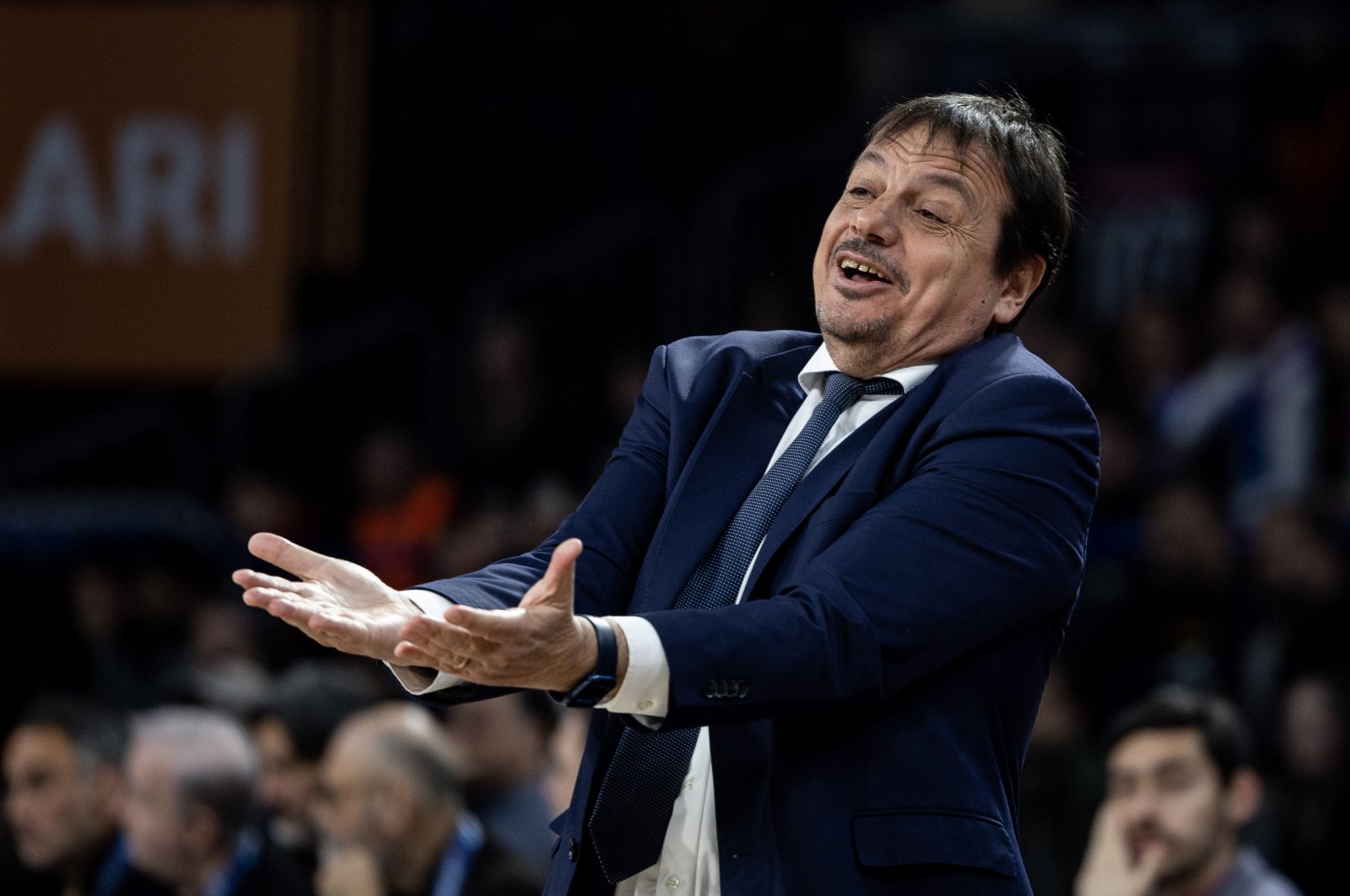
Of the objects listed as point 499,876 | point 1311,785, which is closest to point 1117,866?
point 499,876

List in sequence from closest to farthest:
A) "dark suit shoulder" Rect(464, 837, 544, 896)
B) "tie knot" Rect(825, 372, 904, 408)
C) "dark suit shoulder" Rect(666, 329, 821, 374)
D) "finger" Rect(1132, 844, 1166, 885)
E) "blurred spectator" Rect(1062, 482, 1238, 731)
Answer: "tie knot" Rect(825, 372, 904, 408)
"dark suit shoulder" Rect(666, 329, 821, 374)
"finger" Rect(1132, 844, 1166, 885)
"dark suit shoulder" Rect(464, 837, 544, 896)
"blurred spectator" Rect(1062, 482, 1238, 731)

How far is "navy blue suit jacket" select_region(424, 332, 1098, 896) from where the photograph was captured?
2.26 metres

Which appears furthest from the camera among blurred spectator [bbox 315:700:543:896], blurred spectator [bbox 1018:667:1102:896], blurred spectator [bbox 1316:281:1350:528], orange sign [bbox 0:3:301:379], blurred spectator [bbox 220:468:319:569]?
orange sign [bbox 0:3:301:379]

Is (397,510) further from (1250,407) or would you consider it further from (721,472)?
(721,472)

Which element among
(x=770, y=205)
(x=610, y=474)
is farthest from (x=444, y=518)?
(x=610, y=474)

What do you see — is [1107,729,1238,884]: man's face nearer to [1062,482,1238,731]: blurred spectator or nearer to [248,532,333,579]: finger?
[1062,482,1238,731]: blurred spectator

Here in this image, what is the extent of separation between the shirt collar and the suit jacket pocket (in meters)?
0.58

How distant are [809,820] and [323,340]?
8.24 metres

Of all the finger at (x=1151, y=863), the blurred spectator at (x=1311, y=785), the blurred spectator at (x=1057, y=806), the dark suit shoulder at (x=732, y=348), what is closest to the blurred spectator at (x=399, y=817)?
the finger at (x=1151, y=863)

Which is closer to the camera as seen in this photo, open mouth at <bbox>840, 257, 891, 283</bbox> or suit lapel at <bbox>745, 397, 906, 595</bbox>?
suit lapel at <bbox>745, 397, 906, 595</bbox>

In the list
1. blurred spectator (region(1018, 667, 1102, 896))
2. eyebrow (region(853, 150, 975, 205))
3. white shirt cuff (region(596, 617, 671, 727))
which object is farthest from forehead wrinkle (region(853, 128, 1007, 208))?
blurred spectator (region(1018, 667, 1102, 896))

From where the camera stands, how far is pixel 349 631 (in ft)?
6.97

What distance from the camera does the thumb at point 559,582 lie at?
209 centimetres

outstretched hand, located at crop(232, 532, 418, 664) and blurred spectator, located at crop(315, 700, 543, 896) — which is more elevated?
outstretched hand, located at crop(232, 532, 418, 664)
